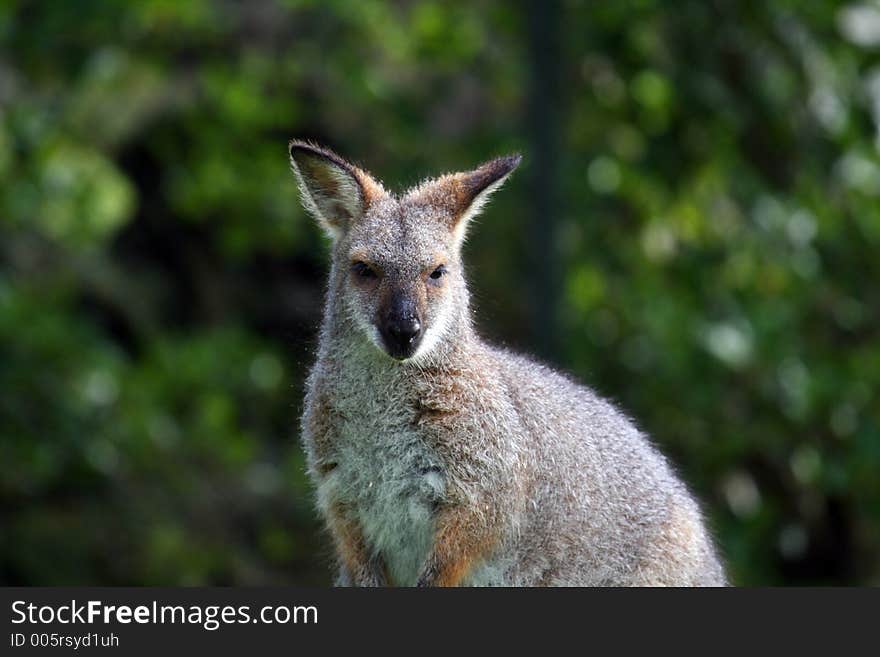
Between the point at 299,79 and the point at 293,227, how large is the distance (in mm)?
1861

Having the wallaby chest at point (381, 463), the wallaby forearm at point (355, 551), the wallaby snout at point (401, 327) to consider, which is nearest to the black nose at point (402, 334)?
the wallaby snout at point (401, 327)

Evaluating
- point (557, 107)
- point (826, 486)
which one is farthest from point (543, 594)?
point (557, 107)

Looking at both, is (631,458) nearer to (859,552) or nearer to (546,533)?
(546,533)

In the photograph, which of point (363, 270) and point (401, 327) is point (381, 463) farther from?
point (363, 270)

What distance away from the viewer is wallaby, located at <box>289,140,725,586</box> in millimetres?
6578

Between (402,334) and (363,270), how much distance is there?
451mm

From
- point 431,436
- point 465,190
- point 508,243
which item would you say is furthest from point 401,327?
point 508,243

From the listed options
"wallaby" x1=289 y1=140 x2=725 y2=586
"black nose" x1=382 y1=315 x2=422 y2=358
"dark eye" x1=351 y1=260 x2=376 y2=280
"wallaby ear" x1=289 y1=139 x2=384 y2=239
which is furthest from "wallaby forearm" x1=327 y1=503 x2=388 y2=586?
"wallaby ear" x1=289 y1=139 x2=384 y2=239

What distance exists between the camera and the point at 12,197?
14750mm

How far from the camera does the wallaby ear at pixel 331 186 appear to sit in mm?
6773

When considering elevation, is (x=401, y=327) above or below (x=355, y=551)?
above

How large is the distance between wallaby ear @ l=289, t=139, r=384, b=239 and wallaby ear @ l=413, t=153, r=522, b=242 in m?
0.27

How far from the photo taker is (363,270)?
673 centimetres

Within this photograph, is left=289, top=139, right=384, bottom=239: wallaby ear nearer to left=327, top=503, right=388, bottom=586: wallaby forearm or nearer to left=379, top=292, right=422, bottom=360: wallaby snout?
left=379, top=292, right=422, bottom=360: wallaby snout
